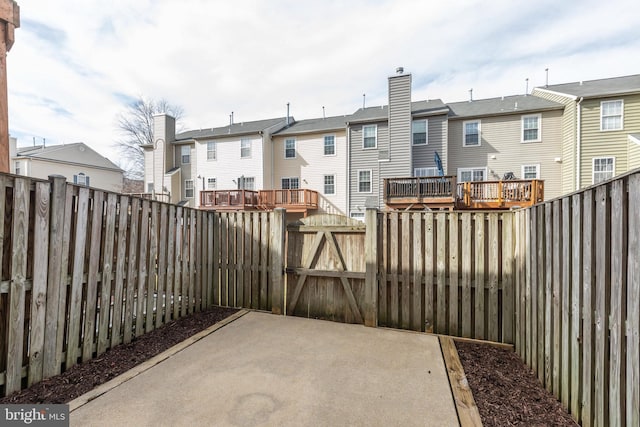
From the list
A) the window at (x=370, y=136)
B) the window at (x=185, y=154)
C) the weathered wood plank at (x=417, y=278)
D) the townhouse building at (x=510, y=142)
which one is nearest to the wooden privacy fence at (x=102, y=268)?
the weathered wood plank at (x=417, y=278)

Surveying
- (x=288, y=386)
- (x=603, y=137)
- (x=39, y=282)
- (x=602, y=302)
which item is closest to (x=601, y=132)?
(x=603, y=137)

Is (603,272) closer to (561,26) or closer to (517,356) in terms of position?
(517,356)

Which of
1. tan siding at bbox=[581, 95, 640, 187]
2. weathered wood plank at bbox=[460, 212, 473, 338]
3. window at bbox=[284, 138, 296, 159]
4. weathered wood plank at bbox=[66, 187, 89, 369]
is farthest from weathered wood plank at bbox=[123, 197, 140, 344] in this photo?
tan siding at bbox=[581, 95, 640, 187]

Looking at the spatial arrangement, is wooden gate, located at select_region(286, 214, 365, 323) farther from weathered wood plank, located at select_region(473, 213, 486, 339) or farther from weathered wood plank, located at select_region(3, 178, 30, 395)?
weathered wood plank, located at select_region(3, 178, 30, 395)

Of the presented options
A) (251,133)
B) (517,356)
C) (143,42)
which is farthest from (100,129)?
(517,356)

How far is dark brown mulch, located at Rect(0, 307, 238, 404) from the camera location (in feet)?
7.53

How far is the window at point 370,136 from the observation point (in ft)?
47.6

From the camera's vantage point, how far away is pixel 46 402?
2213 millimetres

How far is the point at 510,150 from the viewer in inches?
512

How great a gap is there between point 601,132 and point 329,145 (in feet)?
39.1

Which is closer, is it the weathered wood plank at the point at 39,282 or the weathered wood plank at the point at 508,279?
the weathered wood plank at the point at 39,282

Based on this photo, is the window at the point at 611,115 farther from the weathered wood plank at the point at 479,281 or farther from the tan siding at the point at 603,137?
the weathered wood plank at the point at 479,281

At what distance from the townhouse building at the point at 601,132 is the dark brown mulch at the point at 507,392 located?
40.3 feet

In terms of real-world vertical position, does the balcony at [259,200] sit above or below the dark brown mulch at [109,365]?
above
